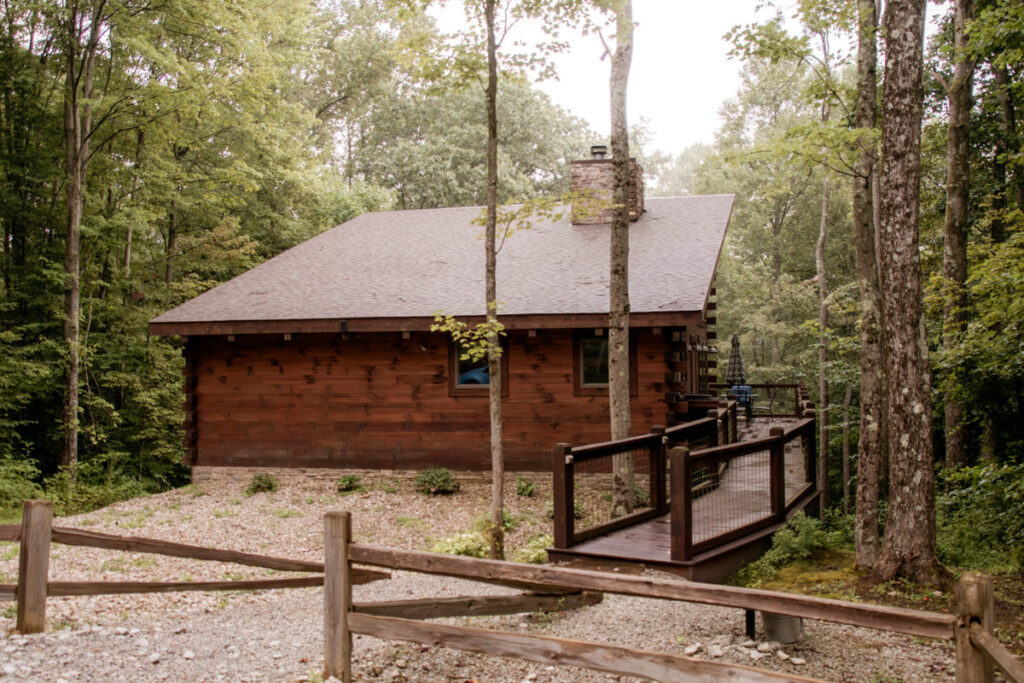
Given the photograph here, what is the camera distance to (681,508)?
6977 millimetres

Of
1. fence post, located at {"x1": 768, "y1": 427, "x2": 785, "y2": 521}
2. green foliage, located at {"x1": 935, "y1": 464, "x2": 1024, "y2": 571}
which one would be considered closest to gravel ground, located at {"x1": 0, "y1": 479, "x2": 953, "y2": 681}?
fence post, located at {"x1": 768, "y1": 427, "x2": 785, "y2": 521}

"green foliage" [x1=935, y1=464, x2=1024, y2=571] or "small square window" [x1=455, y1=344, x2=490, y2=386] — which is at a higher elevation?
"small square window" [x1=455, y1=344, x2=490, y2=386]

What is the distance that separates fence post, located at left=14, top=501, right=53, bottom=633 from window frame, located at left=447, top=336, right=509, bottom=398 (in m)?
8.91

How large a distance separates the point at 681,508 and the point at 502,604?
216 centimetres

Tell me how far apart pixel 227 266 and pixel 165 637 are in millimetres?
18003

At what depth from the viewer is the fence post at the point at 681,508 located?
6805 millimetres

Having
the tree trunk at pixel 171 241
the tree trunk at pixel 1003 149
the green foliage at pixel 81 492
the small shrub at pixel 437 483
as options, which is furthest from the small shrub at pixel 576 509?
the tree trunk at pixel 171 241

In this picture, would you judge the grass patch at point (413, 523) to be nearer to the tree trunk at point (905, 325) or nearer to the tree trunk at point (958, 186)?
the tree trunk at point (905, 325)

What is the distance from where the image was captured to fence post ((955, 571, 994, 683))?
3229 mm

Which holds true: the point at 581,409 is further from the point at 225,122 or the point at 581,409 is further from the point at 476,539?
the point at 225,122

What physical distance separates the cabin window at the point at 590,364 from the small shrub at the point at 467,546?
4.84 metres

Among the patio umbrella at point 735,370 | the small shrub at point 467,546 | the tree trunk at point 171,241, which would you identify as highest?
the tree trunk at point 171,241

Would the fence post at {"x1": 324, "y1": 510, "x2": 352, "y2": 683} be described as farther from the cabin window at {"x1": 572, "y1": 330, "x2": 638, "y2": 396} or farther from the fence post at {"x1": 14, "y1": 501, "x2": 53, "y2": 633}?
the cabin window at {"x1": 572, "y1": 330, "x2": 638, "y2": 396}

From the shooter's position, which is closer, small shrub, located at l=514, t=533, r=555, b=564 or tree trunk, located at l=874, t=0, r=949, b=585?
tree trunk, located at l=874, t=0, r=949, b=585
